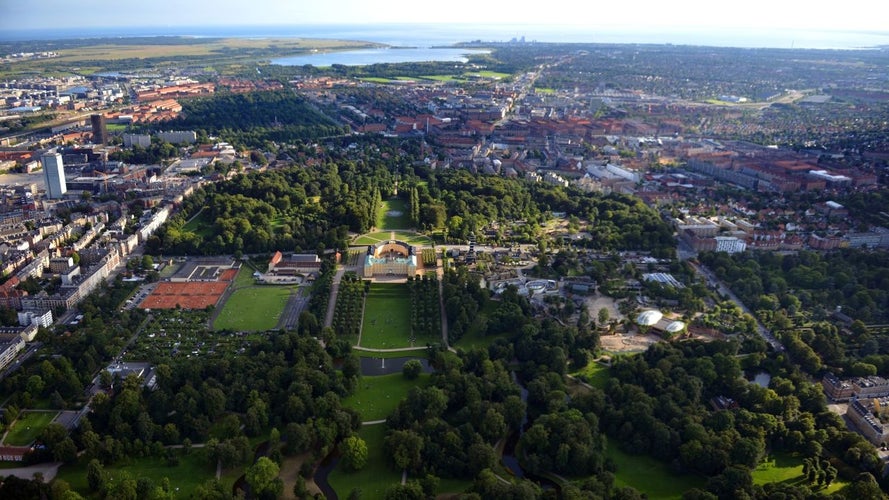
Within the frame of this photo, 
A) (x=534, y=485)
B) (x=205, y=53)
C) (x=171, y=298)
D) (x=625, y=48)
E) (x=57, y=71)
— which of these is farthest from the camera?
(x=625, y=48)

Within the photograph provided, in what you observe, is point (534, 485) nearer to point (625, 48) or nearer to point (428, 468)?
point (428, 468)

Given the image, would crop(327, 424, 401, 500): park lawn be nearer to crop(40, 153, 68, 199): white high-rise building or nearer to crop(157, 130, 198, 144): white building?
crop(40, 153, 68, 199): white high-rise building

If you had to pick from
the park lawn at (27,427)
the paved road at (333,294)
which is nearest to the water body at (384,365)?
the paved road at (333,294)

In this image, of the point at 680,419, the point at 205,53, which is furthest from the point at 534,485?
the point at 205,53

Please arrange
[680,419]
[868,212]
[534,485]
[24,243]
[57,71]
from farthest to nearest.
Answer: [57,71] < [868,212] < [24,243] < [680,419] < [534,485]

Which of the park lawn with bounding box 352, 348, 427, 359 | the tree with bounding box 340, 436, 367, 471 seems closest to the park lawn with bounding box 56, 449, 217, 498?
the tree with bounding box 340, 436, 367, 471

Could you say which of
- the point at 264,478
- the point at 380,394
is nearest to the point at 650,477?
the point at 380,394
